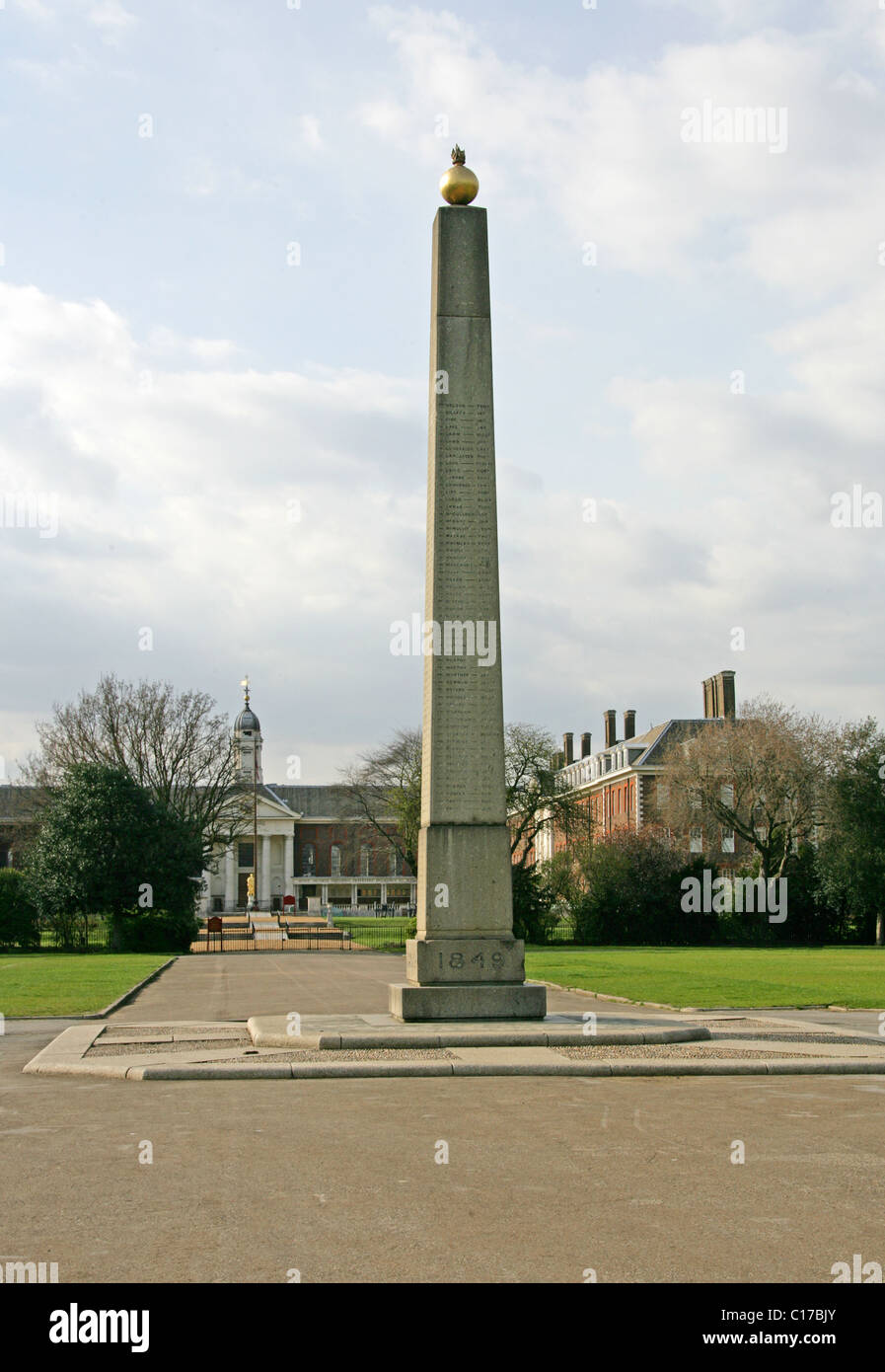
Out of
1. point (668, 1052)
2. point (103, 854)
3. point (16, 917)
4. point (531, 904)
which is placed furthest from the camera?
point (531, 904)

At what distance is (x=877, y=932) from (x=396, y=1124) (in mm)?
55720

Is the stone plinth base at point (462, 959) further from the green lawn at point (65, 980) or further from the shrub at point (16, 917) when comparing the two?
the shrub at point (16, 917)

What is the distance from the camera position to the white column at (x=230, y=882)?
117 metres

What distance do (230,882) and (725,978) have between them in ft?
314

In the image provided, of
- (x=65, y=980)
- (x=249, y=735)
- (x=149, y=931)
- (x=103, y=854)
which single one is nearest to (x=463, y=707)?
(x=65, y=980)

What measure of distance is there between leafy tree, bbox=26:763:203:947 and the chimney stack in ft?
152

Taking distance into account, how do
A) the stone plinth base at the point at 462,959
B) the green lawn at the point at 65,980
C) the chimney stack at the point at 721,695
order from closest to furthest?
the stone plinth base at the point at 462,959 < the green lawn at the point at 65,980 < the chimney stack at the point at 721,695

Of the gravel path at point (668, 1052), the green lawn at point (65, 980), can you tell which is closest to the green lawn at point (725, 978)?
the gravel path at point (668, 1052)

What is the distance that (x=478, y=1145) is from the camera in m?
8.75

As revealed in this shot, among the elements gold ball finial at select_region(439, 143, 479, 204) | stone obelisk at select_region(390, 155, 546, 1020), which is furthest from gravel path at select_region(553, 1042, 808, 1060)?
gold ball finial at select_region(439, 143, 479, 204)

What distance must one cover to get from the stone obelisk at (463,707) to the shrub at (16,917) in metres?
34.7

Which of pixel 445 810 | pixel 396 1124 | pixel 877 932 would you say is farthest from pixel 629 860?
pixel 396 1124

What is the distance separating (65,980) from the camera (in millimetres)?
28203

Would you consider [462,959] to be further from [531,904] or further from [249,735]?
[249,735]
